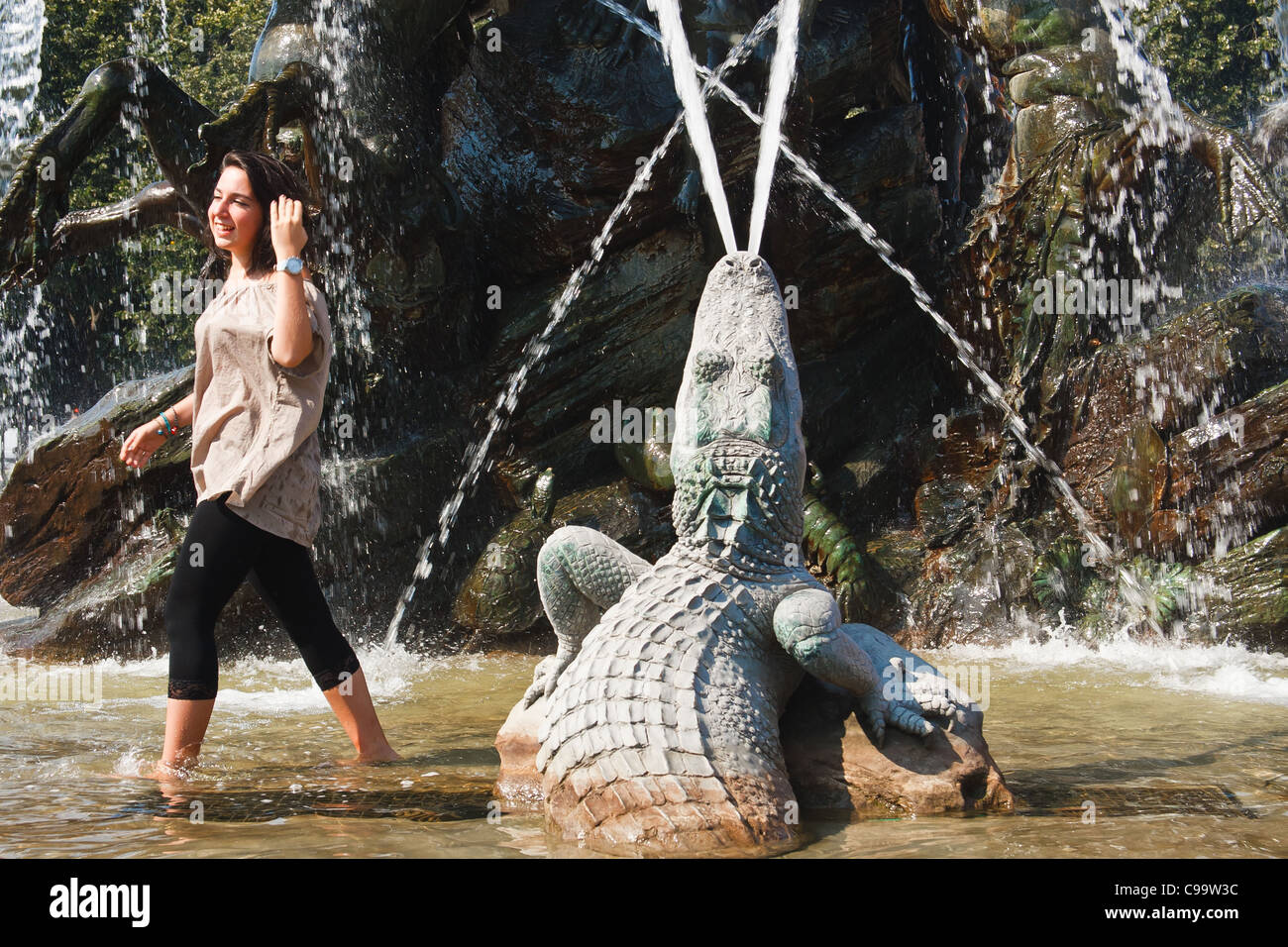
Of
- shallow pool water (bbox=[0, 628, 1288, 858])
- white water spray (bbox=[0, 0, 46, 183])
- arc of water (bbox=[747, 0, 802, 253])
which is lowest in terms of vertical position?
shallow pool water (bbox=[0, 628, 1288, 858])

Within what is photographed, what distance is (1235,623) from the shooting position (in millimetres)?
6719

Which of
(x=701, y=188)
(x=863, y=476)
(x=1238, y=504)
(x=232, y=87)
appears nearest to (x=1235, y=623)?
(x=1238, y=504)

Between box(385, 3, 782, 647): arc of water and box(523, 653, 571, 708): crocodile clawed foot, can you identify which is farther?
box(385, 3, 782, 647): arc of water

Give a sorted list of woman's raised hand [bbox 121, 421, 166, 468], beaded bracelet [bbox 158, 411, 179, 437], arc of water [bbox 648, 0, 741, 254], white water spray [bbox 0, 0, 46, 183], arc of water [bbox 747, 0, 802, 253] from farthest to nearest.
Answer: white water spray [bbox 0, 0, 46, 183] → arc of water [bbox 747, 0, 802, 253] → arc of water [bbox 648, 0, 741, 254] → beaded bracelet [bbox 158, 411, 179, 437] → woman's raised hand [bbox 121, 421, 166, 468]

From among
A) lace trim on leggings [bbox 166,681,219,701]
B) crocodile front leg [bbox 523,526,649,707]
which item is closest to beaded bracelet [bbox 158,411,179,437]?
lace trim on leggings [bbox 166,681,219,701]

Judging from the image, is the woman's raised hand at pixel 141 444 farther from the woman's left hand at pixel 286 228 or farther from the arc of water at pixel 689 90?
the arc of water at pixel 689 90

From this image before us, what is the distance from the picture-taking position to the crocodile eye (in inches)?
140

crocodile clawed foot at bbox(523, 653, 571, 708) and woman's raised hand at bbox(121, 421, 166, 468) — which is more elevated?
woman's raised hand at bbox(121, 421, 166, 468)

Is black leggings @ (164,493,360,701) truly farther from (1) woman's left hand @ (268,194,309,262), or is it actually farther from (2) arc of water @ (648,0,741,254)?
(2) arc of water @ (648,0,741,254)

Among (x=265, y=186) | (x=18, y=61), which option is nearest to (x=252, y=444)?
(x=265, y=186)

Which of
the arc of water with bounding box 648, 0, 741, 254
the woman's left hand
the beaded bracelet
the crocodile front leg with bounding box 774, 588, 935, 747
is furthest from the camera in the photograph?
the arc of water with bounding box 648, 0, 741, 254

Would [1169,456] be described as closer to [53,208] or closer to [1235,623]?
[1235,623]

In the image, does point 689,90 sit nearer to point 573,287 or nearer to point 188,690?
point 573,287

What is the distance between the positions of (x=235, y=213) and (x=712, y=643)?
1.91 m
